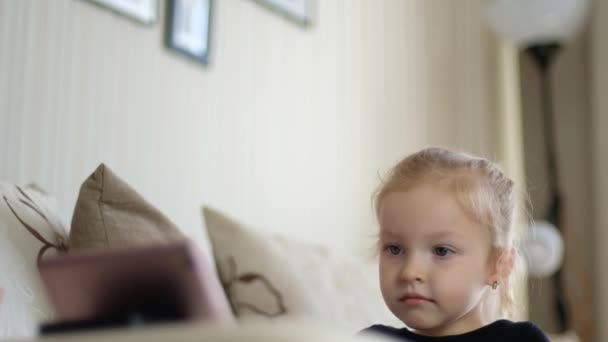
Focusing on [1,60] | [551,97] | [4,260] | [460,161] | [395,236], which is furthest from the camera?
[551,97]

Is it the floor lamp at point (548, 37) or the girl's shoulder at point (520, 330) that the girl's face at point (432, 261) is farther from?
the floor lamp at point (548, 37)

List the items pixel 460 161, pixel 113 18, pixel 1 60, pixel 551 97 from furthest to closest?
pixel 551 97, pixel 113 18, pixel 1 60, pixel 460 161

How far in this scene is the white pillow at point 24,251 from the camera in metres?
1.32

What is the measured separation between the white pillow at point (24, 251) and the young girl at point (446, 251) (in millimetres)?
566

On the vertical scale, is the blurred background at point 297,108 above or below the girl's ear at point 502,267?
above

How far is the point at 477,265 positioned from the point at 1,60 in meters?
1.06

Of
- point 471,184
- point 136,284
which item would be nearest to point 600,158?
point 471,184

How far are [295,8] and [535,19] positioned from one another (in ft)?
4.40

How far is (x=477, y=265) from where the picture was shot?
4.92 feet

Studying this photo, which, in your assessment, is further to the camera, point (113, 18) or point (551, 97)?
point (551, 97)

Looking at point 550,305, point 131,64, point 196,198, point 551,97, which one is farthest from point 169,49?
point 550,305

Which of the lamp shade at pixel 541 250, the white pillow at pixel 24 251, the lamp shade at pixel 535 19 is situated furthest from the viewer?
the lamp shade at pixel 535 19

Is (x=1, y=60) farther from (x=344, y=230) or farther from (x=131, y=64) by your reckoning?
(x=344, y=230)

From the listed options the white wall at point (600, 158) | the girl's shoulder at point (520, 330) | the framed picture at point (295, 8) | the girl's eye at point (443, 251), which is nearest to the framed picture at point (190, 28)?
the framed picture at point (295, 8)
